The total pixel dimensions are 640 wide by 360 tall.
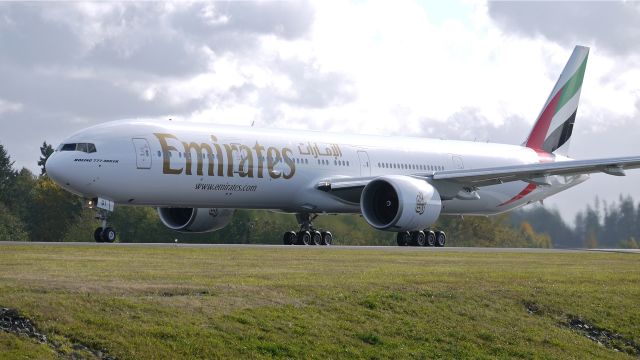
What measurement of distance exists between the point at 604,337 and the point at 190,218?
73.8 feet

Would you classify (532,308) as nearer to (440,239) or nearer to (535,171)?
(535,171)

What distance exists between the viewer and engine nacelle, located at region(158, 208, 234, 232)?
1684 inches

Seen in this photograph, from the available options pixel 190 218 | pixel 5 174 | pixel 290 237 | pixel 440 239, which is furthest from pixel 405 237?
pixel 5 174

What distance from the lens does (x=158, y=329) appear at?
17922 millimetres

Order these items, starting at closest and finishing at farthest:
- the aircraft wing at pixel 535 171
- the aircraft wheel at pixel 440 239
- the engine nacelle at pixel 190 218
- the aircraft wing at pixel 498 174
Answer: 1. the aircraft wing at pixel 535 171
2. the aircraft wing at pixel 498 174
3. the aircraft wheel at pixel 440 239
4. the engine nacelle at pixel 190 218

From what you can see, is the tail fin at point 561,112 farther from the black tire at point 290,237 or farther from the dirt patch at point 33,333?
the dirt patch at point 33,333

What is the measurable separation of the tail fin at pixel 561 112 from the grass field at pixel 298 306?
23.1 meters

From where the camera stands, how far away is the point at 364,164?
43.2m

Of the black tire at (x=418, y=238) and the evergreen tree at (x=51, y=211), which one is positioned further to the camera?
the evergreen tree at (x=51, y=211)

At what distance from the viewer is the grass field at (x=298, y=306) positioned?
58.2 ft

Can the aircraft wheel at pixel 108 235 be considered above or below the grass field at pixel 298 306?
above

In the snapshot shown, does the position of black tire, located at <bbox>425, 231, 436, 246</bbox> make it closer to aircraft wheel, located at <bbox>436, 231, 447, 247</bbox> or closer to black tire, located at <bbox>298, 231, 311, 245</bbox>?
aircraft wheel, located at <bbox>436, 231, 447, 247</bbox>

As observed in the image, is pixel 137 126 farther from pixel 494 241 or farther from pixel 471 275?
pixel 494 241

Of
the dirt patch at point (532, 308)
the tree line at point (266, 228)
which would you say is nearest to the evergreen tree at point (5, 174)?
the tree line at point (266, 228)
